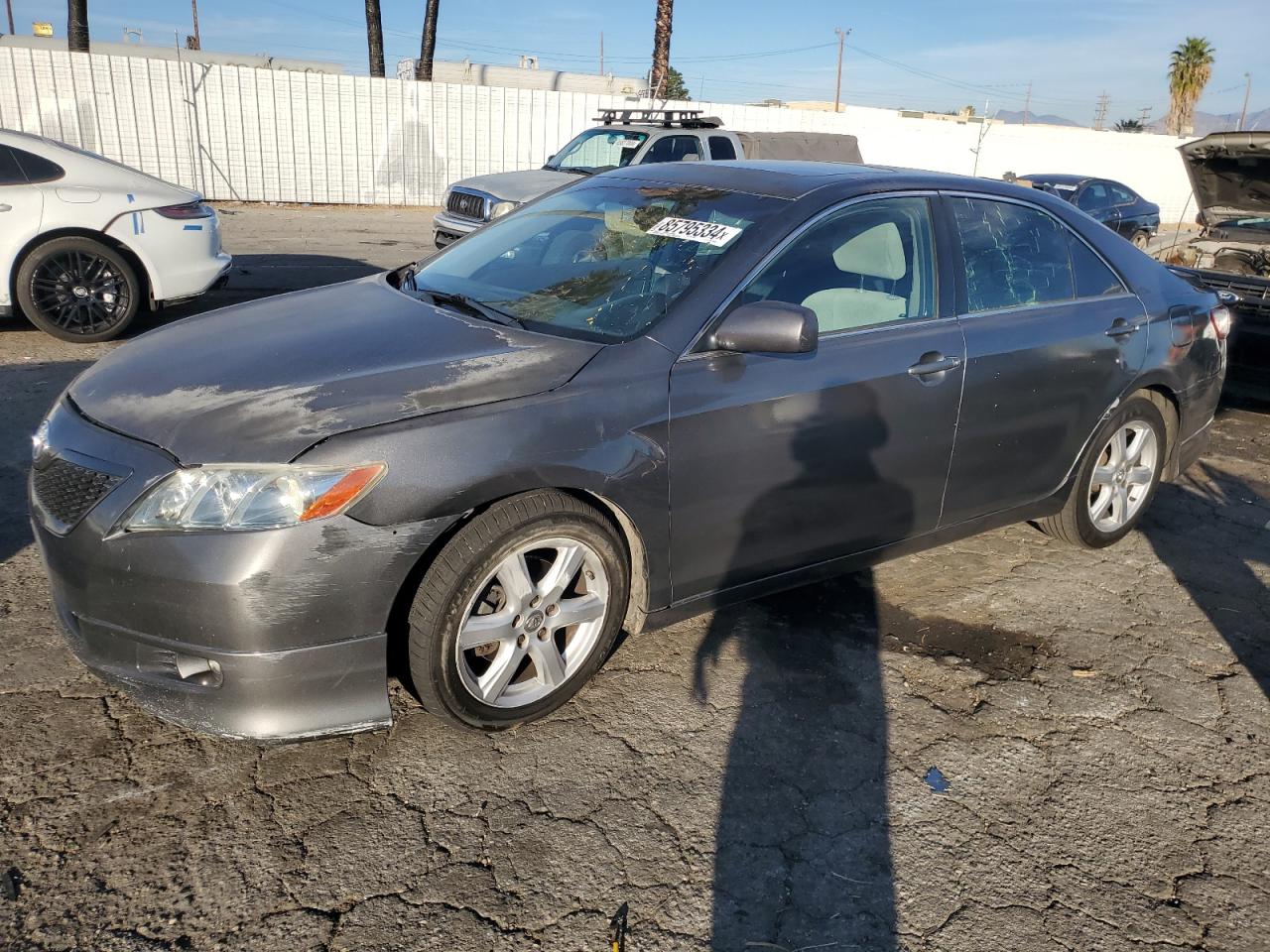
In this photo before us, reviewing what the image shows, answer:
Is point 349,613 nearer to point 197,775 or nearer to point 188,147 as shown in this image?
point 197,775

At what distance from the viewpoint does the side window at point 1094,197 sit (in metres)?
17.6

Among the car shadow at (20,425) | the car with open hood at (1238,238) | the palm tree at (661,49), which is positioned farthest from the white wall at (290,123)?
the car with open hood at (1238,238)

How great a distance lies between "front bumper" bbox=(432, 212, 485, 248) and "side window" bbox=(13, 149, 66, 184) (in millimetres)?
4323

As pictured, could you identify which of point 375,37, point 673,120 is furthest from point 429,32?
point 673,120

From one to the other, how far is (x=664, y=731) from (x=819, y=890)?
763 mm

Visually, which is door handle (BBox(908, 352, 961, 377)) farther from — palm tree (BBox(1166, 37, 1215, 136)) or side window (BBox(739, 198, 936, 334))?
palm tree (BBox(1166, 37, 1215, 136))

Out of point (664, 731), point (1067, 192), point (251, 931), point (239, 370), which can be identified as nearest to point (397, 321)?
point (239, 370)

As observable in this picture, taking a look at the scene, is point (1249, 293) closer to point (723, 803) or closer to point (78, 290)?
point (723, 803)

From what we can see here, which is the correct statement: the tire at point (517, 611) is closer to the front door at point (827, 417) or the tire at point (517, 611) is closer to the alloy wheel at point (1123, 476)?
the front door at point (827, 417)

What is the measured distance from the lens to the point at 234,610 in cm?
250

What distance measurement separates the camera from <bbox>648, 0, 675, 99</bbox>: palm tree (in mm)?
21641

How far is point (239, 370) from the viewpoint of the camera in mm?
2955

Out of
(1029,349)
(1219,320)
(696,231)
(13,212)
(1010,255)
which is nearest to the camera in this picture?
(696,231)

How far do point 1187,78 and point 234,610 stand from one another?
197ft
